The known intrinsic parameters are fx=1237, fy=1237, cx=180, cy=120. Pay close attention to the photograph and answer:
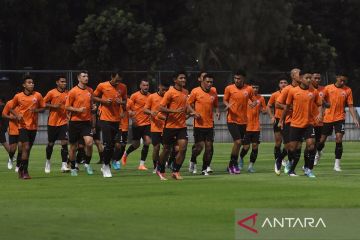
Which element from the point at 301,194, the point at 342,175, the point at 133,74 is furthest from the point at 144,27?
the point at 301,194

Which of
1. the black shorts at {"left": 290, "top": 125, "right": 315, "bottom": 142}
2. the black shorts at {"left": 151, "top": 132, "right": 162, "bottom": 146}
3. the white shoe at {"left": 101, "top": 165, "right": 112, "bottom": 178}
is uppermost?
the black shorts at {"left": 290, "top": 125, "right": 315, "bottom": 142}

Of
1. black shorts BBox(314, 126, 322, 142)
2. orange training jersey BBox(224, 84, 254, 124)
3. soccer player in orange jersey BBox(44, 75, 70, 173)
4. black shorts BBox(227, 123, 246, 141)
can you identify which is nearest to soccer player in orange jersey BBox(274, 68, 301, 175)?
black shorts BBox(227, 123, 246, 141)

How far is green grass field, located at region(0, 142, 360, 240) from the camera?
1573 cm

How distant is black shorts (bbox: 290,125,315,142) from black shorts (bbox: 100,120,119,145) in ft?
13.7

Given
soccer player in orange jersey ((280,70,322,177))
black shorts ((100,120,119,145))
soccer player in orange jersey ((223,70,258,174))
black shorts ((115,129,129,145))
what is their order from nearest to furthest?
soccer player in orange jersey ((280,70,322,177)), black shorts ((100,120,119,145)), soccer player in orange jersey ((223,70,258,174)), black shorts ((115,129,129,145))

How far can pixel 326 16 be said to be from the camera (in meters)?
94.4

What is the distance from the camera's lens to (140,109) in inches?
1266

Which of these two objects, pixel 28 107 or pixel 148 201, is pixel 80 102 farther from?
pixel 148 201

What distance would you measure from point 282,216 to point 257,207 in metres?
1.69

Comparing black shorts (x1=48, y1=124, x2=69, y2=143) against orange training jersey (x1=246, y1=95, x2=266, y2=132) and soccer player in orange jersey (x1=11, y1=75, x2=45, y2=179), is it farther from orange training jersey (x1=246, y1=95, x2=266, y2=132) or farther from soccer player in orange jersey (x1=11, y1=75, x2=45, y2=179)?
orange training jersey (x1=246, y1=95, x2=266, y2=132)

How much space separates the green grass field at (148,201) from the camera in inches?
619

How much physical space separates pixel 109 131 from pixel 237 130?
2.98 m

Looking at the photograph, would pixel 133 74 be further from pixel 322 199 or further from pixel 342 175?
pixel 322 199

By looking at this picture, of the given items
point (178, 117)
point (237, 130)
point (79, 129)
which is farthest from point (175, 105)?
point (237, 130)
